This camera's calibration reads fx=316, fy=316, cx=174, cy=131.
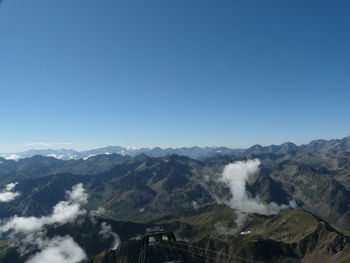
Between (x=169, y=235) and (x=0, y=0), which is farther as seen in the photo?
(x=169, y=235)

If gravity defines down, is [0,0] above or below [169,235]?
above

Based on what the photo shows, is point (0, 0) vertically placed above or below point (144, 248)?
above

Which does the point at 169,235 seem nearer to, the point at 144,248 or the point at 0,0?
the point at 144,248

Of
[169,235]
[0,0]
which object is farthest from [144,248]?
[0,0]

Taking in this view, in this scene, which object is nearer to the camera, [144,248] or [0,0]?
[0,0]
